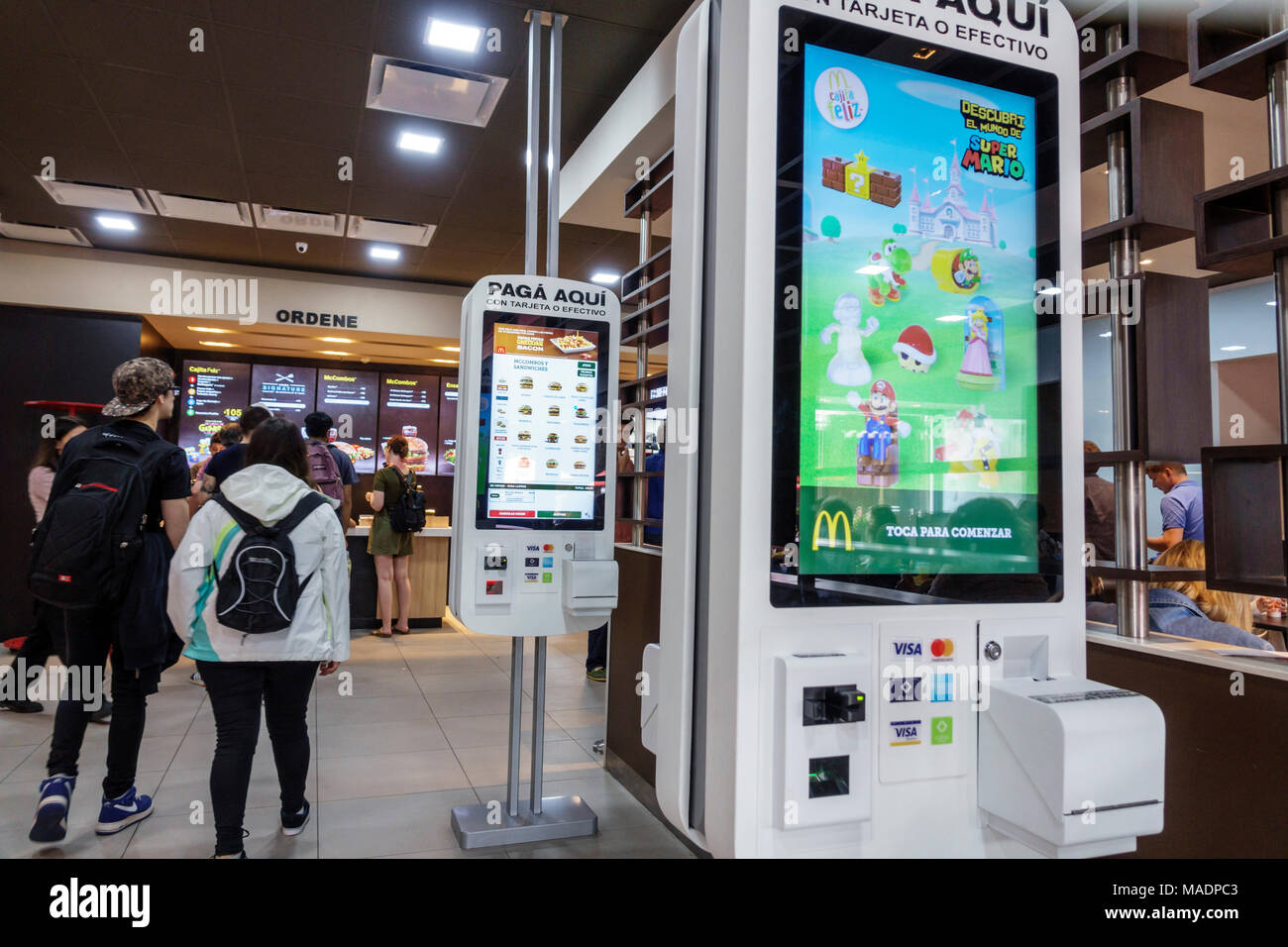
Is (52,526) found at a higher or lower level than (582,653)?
higher

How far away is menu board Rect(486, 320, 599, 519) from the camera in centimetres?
292

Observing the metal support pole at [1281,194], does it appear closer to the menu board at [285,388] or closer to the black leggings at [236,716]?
the black leggings at [236,716]

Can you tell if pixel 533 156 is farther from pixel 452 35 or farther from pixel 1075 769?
pixel 1075 769

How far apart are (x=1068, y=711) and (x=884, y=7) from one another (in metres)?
0.93

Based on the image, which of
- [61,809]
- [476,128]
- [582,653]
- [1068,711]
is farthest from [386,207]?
[1068,711]

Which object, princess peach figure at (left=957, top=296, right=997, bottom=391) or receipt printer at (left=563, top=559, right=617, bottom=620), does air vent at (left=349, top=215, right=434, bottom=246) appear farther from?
princess peach figure at (left=957, top=296, right=997, bottom=391)

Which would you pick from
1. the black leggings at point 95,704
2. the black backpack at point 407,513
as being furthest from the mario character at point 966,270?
the black backpack at point 407,513

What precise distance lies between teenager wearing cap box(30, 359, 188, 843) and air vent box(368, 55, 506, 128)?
226 cm

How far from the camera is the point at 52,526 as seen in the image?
2754 millimetres

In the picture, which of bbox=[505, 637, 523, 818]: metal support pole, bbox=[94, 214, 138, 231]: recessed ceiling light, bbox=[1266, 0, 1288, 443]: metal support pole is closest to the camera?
bbox=[1266, 0, 1288, 443]: metal support pole

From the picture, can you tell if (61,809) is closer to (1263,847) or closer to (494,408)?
(494,408)

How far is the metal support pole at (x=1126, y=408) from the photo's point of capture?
183cm

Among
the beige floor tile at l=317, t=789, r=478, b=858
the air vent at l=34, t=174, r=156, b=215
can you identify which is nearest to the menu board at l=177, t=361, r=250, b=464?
the air vent at l=34, t=174, r=156, b=215

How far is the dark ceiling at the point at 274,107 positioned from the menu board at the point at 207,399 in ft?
8.37
